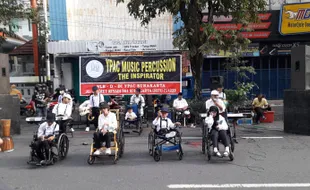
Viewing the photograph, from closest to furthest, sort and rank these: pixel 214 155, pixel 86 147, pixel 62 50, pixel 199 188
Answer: pixel 199 188, pixel 214 155, pixel 86 147, pixel 62 50

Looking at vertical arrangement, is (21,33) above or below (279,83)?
above

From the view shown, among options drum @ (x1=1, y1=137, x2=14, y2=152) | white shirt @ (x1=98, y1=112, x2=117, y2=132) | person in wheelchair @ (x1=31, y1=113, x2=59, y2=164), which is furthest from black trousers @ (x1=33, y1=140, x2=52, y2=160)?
drum @ (x1=1, y1=137, x2=14, y2=152)

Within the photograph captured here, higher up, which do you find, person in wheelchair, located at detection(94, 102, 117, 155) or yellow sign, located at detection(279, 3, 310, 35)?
yellow sign, located at detection(279, 3, 310, 35)

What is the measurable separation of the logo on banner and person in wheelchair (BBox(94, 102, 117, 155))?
6397 mm

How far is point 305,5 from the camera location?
67.3ft

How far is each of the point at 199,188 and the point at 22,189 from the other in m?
3.35

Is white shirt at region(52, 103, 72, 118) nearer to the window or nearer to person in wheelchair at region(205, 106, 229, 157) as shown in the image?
person in wheelchair at region(205, 106, 229, 157)

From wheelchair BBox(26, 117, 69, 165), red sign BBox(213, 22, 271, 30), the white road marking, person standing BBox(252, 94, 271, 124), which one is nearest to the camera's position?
the white road marking

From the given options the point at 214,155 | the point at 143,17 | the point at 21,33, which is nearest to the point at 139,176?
the point at 214,155

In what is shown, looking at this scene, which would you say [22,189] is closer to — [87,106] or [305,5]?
[87,106]

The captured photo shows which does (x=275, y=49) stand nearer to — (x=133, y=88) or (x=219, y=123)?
(x=133, y=88)

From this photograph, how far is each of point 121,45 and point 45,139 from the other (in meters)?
12.6

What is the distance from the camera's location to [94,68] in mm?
14930

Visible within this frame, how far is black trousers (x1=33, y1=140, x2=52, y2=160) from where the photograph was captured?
790 cm
